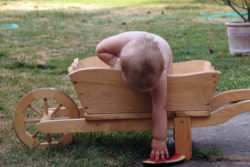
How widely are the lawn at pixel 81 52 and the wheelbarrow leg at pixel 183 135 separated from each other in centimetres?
13

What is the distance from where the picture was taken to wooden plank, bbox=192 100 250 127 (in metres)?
2.65

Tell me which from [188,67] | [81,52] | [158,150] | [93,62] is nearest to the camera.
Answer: [158,150]

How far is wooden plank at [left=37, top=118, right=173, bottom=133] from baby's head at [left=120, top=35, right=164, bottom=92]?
0.38m

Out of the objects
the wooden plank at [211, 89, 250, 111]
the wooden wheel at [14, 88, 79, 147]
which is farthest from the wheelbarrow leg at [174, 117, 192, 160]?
the wooden wheel at [14, 88, 79, 147]

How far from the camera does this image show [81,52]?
681 cm

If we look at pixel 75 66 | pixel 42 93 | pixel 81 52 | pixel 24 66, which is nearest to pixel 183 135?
pixel 75 66

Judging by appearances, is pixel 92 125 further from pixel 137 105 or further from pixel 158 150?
pixel 158 150

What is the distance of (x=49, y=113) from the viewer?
295 cm

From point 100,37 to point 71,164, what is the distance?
20.4 feet

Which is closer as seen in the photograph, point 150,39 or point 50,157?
point 150,39

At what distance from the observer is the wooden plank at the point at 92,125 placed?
2672 millimetres

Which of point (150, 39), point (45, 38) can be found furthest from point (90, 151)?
point (45, 38)

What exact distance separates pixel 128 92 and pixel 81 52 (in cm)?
433

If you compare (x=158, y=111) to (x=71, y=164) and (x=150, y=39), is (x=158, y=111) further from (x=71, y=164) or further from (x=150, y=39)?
(x=71, y=164)
